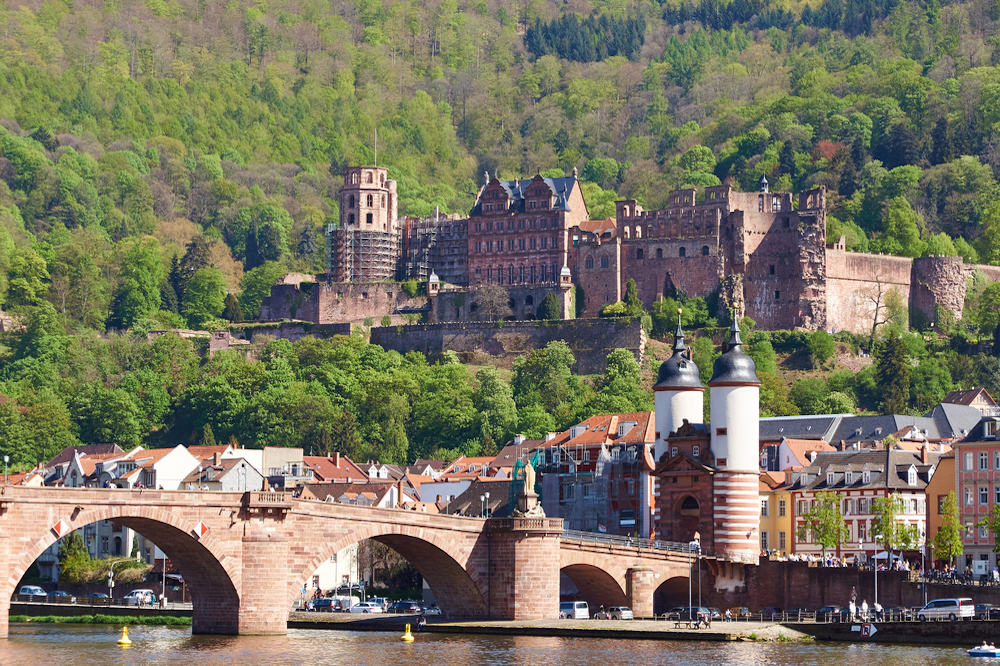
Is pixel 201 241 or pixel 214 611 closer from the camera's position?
pixel 214 611

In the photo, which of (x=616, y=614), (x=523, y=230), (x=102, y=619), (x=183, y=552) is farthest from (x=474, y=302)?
(x=183, y=552)

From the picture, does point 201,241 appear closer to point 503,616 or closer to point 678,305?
point 678,305

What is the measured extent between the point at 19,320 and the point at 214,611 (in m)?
105

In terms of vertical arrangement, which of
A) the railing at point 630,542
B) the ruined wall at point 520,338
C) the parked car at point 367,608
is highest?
the ruined wall at point 520,338

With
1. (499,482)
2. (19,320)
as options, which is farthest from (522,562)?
(19,320)

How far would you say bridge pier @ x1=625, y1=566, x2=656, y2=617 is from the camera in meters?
89.0

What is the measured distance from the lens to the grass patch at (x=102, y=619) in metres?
95.2

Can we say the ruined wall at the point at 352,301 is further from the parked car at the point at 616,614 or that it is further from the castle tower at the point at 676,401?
the parked car at the point at 616,614

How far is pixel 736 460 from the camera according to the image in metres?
93.8

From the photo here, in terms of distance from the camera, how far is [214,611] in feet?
260

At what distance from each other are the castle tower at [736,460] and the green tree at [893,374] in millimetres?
53435

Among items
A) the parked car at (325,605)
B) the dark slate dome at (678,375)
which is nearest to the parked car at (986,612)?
the dark slate dome at (678,375)

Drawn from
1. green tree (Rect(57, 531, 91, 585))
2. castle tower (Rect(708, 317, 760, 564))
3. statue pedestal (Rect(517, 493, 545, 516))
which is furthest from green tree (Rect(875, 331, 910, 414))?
statue pedestal (Rect(517, 493, 545, 516))

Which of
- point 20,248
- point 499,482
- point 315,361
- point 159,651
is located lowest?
point 159,651
